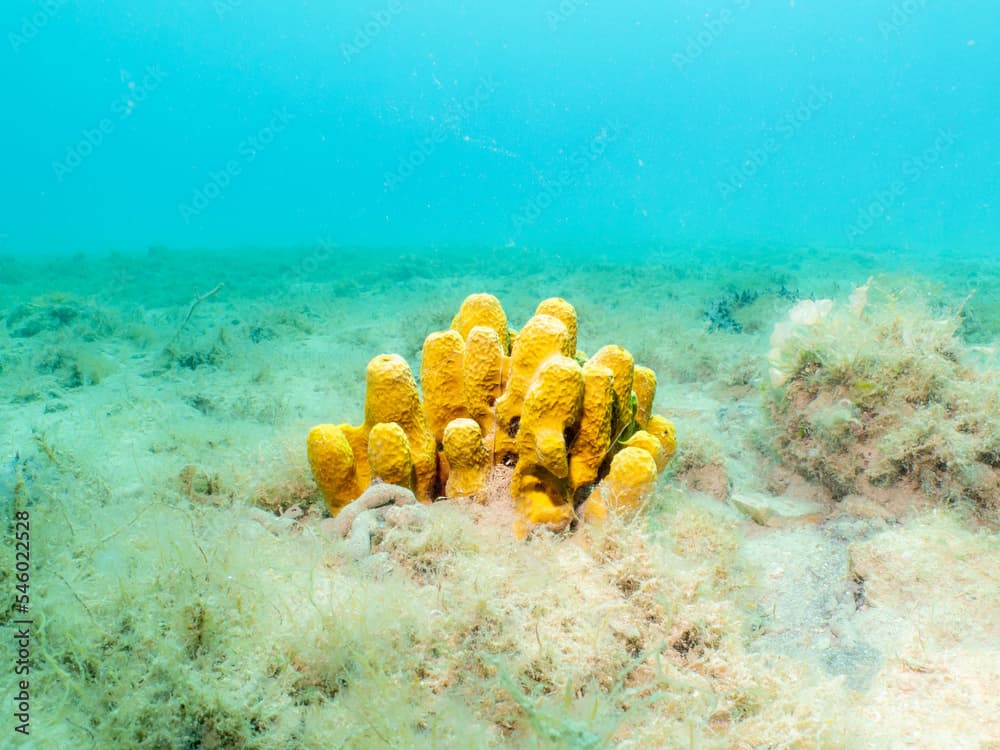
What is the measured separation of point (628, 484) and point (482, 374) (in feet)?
3.21

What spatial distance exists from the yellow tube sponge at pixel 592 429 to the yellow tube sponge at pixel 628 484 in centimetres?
20

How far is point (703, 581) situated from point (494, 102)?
451ft

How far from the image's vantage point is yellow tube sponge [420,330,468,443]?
3014 millimetres

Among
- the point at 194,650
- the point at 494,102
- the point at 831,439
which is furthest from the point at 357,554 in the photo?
the point at 494,102

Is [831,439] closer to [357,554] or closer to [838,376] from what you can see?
[838,376]

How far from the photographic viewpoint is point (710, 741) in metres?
1.55

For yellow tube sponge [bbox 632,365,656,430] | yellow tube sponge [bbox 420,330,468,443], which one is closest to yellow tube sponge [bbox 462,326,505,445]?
yellow tube sponge [bbox 420,330,468,443]

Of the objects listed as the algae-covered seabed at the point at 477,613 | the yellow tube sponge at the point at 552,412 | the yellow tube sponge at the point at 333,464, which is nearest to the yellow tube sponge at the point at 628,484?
the algae-covered seabed at the point at 477,613

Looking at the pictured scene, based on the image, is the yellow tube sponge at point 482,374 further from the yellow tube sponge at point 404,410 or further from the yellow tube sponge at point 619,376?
the yellow tube sponge at point 619,376

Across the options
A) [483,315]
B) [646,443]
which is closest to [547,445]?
[646,443]

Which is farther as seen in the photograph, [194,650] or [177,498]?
[177,498]

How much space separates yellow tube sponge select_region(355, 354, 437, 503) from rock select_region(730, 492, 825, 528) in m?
1.86

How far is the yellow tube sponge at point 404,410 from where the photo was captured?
2863 millimetres

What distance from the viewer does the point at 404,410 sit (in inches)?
114
